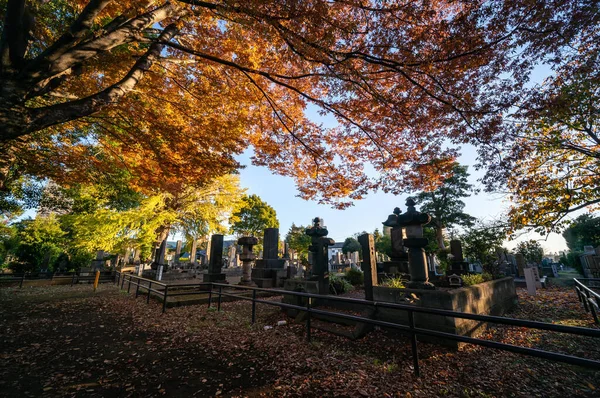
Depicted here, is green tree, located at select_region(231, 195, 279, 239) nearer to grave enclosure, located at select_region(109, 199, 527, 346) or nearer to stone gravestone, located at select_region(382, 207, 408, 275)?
grave enclosure, located at select_region(109, 199, 527, 346)

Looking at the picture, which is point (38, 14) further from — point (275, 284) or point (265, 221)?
point (265, 221)

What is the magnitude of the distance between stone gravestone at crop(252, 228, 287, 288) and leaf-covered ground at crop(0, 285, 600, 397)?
22.6 ft

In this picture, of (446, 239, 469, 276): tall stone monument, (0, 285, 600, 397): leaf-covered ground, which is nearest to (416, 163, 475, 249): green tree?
(446, 239, 469, 276): tall stone monument

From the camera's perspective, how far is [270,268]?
547 inches

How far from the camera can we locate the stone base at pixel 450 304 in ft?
15.1

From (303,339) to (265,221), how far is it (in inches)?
1459

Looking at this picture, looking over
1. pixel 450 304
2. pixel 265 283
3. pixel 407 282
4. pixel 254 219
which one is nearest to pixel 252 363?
pixel 450 304

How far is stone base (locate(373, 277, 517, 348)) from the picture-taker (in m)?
4.62

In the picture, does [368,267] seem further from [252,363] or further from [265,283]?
[265,283]

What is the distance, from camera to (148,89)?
278 inches

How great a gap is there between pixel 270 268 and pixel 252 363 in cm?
1015

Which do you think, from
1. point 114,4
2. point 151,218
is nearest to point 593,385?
point 114,4

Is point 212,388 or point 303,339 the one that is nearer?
point 212,388

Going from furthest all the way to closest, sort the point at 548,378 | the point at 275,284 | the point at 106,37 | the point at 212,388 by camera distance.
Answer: the point at 275,284 < the point at 106,37 < the point at 548,378 < the point at 212,388
